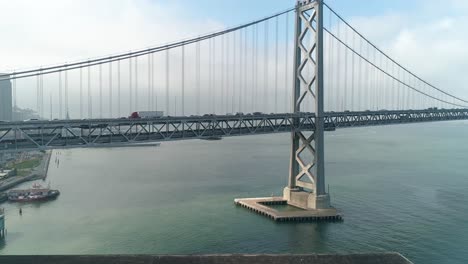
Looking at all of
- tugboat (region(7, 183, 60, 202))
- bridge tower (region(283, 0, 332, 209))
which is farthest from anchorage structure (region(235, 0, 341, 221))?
tugboat (region(7, 183, 60, 202))

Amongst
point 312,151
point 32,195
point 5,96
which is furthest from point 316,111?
point 5,96

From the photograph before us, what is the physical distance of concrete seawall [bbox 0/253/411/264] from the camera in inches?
730

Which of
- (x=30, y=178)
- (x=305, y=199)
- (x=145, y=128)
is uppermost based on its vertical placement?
(x=145, y=128)

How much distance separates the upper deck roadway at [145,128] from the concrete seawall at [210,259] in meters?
6.88

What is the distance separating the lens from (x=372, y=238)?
2753cm

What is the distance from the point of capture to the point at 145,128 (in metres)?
29.8

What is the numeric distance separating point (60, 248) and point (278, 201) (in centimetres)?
1889

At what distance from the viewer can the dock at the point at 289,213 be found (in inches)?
1276

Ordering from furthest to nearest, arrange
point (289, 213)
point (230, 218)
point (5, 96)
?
point (5, 96) → point (289, 213) → point (230, 218)

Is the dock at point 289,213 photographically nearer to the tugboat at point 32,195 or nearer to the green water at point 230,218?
the green water at point 230,218

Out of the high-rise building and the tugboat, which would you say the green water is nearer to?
the tugboat

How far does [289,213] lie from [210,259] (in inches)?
609

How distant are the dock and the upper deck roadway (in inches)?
250

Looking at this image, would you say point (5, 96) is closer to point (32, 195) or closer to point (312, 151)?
point (32, 195)
